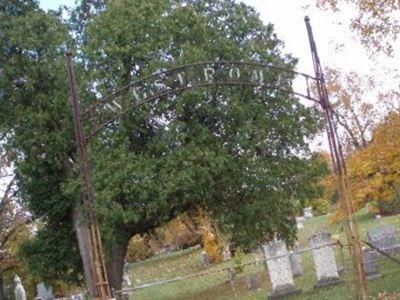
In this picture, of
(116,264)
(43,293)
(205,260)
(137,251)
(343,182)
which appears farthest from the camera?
(137,251)

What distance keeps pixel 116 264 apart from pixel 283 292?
5.66 meters

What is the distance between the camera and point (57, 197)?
20.0 m

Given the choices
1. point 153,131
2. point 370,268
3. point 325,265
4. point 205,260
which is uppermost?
point 153,131

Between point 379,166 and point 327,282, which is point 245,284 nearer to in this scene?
point 327,282

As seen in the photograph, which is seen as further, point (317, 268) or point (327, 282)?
point (317, 268)

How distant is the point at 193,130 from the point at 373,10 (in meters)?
6.64

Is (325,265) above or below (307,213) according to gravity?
below

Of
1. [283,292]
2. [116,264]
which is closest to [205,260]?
[116,264]

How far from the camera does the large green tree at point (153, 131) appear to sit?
18.1 m

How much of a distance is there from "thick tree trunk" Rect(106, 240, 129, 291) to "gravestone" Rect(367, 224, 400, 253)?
7515 millimetres

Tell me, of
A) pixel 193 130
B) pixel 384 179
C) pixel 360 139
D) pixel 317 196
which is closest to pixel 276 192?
pixel 317 196

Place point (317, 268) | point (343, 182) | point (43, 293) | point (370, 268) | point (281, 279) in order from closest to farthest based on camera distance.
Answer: point (343, 182) → point (370, 268) → point (281, 279) → point (317, 268) → point (43, 293)

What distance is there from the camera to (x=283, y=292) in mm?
16969

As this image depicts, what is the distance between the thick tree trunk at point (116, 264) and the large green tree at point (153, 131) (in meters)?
0.03
